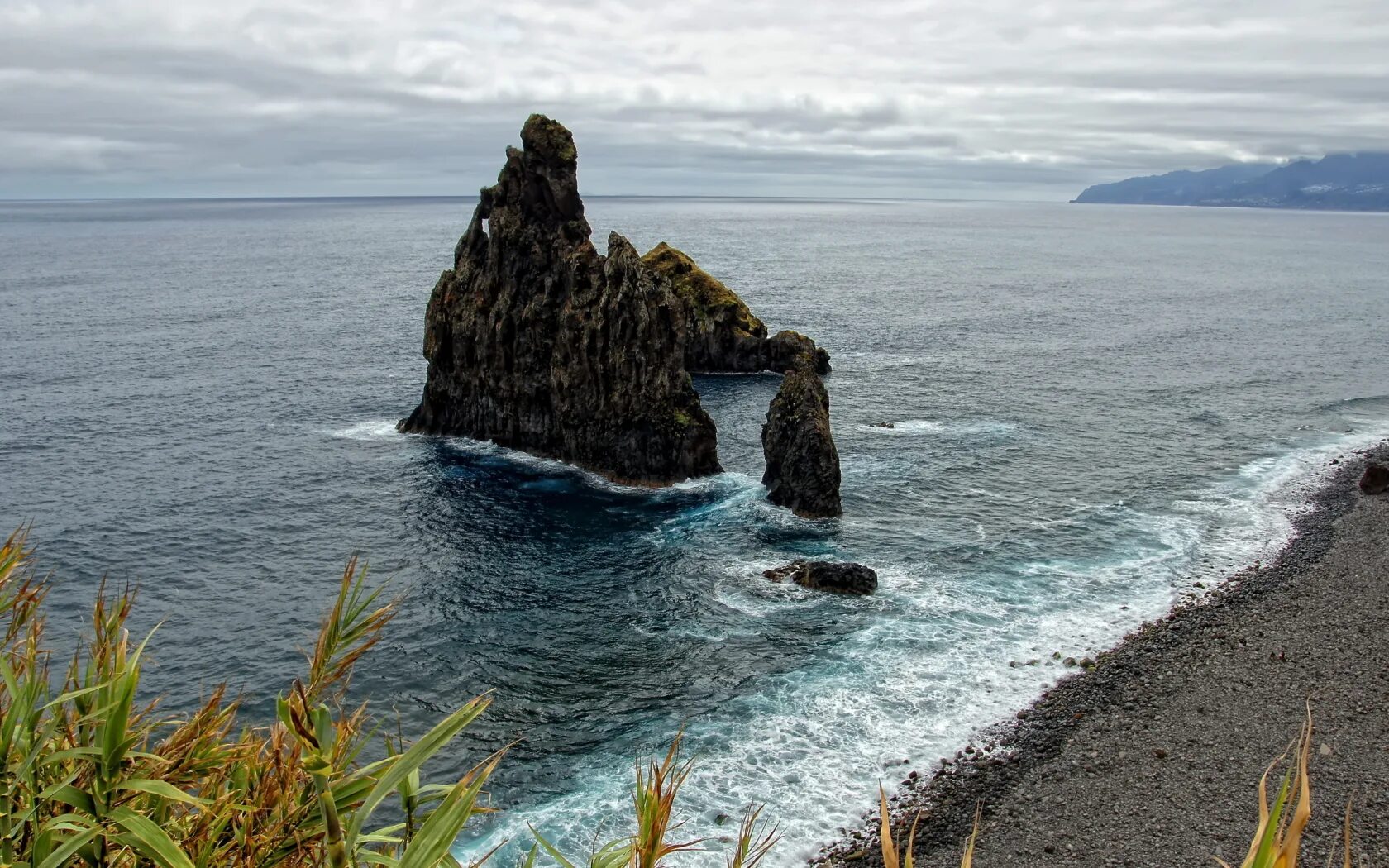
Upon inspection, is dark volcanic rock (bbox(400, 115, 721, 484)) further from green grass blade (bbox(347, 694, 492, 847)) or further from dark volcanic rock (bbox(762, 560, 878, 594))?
green grass blade (bbox(347, 694, 492, 847))

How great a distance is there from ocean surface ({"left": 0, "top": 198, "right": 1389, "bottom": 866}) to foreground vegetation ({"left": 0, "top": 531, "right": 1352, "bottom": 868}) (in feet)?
82.6

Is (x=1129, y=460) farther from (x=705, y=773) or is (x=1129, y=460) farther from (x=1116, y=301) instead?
(x=1116, y=301)

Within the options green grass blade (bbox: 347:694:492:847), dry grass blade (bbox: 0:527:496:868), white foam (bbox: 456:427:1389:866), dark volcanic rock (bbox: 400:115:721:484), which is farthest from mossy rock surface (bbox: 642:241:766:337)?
green grass blade (bbox: 347:694:492:847)

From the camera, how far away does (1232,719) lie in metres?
40.8

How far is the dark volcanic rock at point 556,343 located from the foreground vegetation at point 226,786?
58.0 meters

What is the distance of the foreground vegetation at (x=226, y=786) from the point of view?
668 cm

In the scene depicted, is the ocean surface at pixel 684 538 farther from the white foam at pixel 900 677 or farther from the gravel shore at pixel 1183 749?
the gravel shore at pixel 1183 749

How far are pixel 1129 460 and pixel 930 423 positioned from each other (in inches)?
655

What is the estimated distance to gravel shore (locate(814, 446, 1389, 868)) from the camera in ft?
110

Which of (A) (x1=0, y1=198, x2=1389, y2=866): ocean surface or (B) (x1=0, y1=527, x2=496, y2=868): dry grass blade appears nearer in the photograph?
(B) (x1=0, y1=527, x2=496, y2=868): dry grass blade

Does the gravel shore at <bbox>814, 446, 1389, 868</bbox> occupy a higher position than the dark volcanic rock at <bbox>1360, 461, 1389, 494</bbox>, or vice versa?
the dark volcanic rock at <bbox>1360, 461, 1389, 494</bbox>

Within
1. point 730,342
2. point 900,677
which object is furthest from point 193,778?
point 730,342

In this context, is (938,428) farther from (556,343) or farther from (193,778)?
(193,778)

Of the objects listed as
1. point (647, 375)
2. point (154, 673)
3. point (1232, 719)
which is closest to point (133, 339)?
point (647, 375)
